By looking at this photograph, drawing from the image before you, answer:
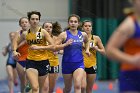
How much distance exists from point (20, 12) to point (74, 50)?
9133mm

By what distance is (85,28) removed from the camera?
34.2 ft

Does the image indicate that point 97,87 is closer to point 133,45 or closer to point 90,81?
point 90,81

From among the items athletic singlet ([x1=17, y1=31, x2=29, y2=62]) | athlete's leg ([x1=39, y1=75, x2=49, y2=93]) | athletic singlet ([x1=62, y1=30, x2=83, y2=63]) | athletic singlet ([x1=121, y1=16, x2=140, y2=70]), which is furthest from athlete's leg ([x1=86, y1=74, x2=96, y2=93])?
athletic singlet ([x1=121, y1=16, x2=140, y2=70])

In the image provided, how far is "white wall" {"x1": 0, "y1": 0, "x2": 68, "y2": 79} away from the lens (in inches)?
687

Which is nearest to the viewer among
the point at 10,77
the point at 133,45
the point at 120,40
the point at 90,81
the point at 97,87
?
the point at 120,40

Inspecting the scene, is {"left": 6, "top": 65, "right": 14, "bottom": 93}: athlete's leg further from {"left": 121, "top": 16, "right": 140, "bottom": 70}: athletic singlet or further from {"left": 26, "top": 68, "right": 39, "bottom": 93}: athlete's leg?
{"left": 121, "top": 16, "right": 140, "bottom": 70}: athletic singlet

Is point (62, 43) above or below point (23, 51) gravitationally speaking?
above

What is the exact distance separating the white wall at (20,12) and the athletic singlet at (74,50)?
8566mm

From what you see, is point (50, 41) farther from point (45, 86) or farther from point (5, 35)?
point (5, 35)

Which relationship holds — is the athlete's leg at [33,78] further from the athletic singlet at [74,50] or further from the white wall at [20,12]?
the white wall at [20,12]

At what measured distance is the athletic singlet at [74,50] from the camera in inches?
358

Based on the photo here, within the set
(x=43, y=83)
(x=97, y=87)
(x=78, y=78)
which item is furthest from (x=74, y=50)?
(x=97, y=87)

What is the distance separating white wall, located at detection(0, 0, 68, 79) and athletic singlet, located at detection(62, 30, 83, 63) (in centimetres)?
857

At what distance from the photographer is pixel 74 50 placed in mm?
9133
